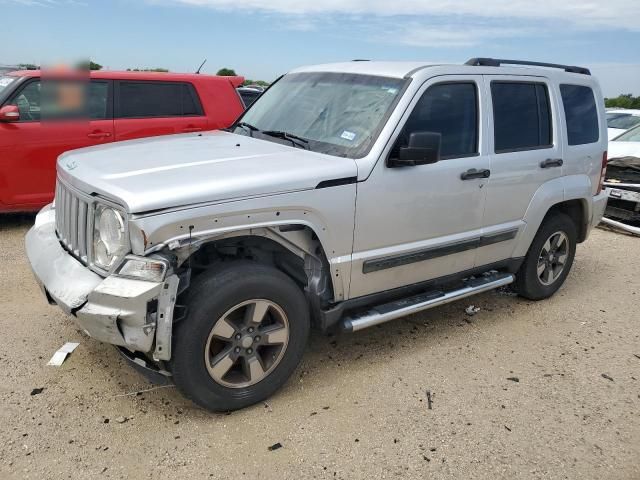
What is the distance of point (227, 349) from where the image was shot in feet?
9.89

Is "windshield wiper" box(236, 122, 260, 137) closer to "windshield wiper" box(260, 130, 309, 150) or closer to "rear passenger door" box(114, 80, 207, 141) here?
"windshield wiper" box(260, 130, 309, 150)

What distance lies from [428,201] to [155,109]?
4.43 metres

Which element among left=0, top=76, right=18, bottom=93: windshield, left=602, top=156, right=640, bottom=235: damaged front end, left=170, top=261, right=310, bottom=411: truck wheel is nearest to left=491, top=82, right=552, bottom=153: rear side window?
left=170, top=261, right=310, bottom=411: truck wheel

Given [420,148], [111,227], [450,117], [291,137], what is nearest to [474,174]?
[450,117]

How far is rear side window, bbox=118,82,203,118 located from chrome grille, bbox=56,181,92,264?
3530 millimetres

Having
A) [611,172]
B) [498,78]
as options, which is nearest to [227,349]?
[498,78]

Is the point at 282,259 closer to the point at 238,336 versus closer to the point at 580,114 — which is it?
the point at 238,336

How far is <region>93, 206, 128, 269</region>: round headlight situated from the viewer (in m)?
2.73

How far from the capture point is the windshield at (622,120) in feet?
42.2

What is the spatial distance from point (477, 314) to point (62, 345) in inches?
126

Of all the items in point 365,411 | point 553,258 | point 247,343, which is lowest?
point 365,411

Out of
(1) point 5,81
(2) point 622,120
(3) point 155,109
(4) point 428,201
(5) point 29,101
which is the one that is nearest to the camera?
(4) point 428,201

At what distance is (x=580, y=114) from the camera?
4844 millimetres

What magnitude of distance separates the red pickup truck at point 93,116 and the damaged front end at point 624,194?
5.40 metres
